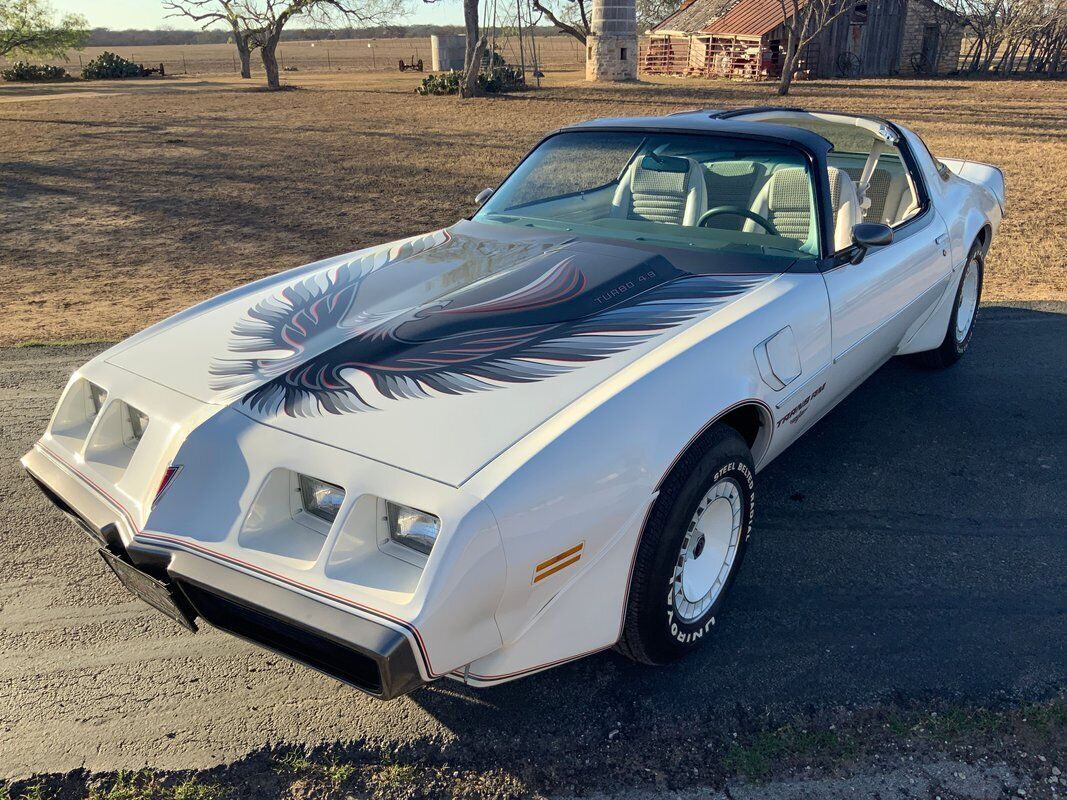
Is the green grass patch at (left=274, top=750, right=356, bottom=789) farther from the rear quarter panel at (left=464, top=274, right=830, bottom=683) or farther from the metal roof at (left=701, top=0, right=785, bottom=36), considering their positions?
the metal roof at (left=701, top=0, right=785, bottom=36)

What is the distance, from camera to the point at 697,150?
3920 mm

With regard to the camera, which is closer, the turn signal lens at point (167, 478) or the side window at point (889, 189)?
the turn signal lens at point (167, 478)

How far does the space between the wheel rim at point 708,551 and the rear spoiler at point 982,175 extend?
12.7ft

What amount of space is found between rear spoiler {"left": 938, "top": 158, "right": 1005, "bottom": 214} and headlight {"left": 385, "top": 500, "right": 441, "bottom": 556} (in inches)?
194

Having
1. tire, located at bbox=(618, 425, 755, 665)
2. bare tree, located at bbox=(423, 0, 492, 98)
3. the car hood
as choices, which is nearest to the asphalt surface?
tire, located at bbox=(618, 425, 755, 665)

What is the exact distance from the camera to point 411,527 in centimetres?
222

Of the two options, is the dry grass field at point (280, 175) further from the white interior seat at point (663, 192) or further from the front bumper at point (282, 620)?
the front bumper at point (282, 620)

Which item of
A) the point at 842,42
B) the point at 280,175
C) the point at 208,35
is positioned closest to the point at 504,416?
the point at 280,175

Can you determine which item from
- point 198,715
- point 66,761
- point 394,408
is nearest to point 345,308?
point 394,408

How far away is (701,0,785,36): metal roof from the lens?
99.4ft

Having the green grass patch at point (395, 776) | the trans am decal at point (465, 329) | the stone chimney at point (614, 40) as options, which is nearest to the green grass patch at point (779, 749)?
the green grass patch at point (395, 776)

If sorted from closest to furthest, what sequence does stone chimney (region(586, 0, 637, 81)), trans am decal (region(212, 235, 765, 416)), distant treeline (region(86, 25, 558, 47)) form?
trans am decal (region(212, 235, 765, 416)), stone chimney (region(586, 0, 637, 81)), distant treeline (region(86, 25, 558, 47))

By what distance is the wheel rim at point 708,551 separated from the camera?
2727mm

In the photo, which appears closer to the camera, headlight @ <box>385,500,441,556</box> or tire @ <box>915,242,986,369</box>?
headlight @ <box>385,500,441,556</box>
